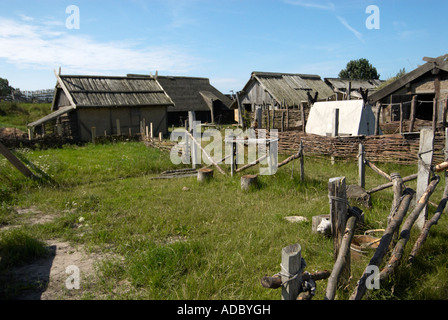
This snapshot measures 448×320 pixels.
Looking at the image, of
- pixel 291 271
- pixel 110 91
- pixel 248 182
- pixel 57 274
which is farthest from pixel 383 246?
pixel 110 91

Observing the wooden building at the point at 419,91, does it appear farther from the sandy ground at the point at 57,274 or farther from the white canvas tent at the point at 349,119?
the sandy ground at the point at 57,274

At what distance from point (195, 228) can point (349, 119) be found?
399 inches

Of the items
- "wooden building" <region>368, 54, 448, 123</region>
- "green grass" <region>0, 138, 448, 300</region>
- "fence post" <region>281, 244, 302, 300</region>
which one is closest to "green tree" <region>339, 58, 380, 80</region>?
"wooden building" <region>368, 54, 448, 123</region>

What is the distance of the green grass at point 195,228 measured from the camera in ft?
11.3

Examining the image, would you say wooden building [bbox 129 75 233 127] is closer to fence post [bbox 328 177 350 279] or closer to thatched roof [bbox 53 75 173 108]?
thatched roof [bbox 53 75 173 108]

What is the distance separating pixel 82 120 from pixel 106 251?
15.0 metres

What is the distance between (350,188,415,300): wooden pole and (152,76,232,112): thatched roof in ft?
75.8

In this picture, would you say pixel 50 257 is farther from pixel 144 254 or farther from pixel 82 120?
pixel 82 120

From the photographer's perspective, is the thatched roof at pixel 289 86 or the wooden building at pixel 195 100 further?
the wooden building at pixel 195 100

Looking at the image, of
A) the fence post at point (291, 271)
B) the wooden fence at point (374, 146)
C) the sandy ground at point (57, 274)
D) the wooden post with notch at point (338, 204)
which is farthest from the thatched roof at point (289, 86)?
the fence post at point (291, 271)

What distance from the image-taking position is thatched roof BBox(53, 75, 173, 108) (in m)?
17.8

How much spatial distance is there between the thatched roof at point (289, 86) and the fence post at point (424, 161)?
59.4 feet

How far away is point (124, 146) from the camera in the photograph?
48.5 ft

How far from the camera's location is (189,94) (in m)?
27.7
